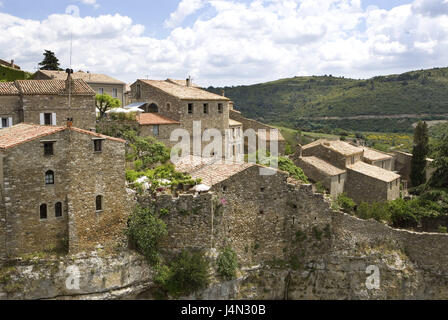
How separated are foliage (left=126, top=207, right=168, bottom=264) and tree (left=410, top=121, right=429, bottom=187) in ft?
123

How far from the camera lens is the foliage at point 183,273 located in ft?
81.3

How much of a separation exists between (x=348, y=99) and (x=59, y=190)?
444 feet

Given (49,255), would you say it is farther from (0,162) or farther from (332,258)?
(332,258)

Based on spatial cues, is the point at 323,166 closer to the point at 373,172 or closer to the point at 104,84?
the point at 373,172

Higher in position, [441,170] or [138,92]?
[138,92]

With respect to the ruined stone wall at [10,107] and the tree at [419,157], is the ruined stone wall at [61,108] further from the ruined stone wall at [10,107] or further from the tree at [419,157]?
the tree at [419,157]

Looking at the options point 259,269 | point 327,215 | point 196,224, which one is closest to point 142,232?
point 196,224

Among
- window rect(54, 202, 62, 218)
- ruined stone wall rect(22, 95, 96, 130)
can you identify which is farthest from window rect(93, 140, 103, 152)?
ruined stone wall rect(22, 95, 96, 130)

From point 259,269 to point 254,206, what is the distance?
4302 mm

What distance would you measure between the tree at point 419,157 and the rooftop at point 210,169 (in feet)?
102

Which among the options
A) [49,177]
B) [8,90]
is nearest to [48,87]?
[8,90]

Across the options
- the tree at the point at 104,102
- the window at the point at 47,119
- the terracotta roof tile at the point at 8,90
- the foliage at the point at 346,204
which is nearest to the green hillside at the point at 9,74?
the tree at the point at 104,102

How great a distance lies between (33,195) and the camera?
21.7 metres

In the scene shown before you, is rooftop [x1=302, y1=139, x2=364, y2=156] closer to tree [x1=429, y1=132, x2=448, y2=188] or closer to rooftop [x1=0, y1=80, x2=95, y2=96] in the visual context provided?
tree [x1=429, y1=132, x2=448, y2=188]
